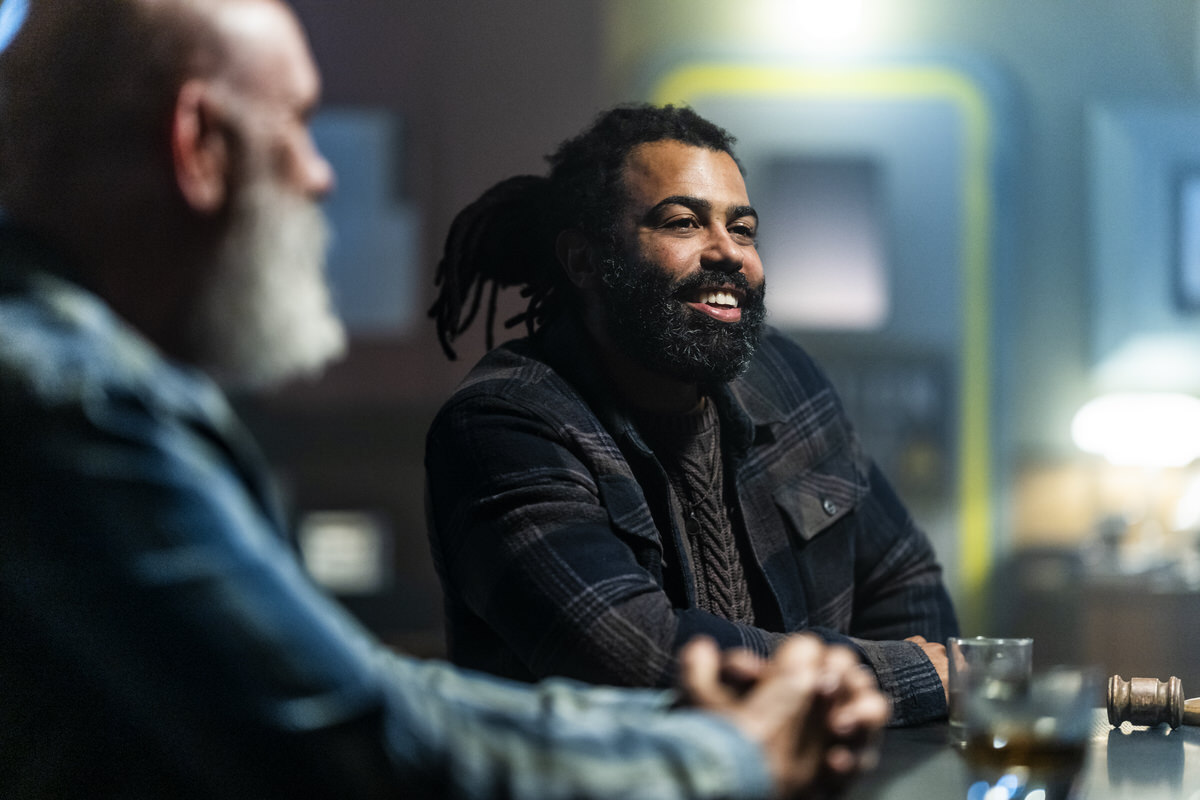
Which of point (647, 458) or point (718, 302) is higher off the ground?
point (718, 302)

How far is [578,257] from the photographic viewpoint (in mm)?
1791

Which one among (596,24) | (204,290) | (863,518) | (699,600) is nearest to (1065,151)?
(596,24)

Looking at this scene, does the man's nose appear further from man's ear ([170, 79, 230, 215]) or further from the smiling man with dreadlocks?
man's ear ([170, 79, 230, 215])

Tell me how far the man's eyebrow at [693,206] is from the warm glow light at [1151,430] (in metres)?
2.58

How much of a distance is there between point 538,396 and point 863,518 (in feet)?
1.85

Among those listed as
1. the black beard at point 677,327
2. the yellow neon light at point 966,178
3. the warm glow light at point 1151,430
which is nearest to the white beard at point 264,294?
the black beard at point 677,327

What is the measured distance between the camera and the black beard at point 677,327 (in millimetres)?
1644

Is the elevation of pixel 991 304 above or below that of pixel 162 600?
below

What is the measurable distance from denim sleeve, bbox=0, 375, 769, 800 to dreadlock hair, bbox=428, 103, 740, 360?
1106mm

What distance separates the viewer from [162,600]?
25.8 inches

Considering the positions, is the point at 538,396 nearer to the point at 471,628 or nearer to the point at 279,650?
the point at 471,628

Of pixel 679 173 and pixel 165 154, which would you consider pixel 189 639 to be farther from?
pixel 679 173

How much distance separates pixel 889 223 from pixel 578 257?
2547 mm

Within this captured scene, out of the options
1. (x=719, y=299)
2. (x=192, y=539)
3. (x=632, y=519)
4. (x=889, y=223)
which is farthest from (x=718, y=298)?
(x=889, y=223)
